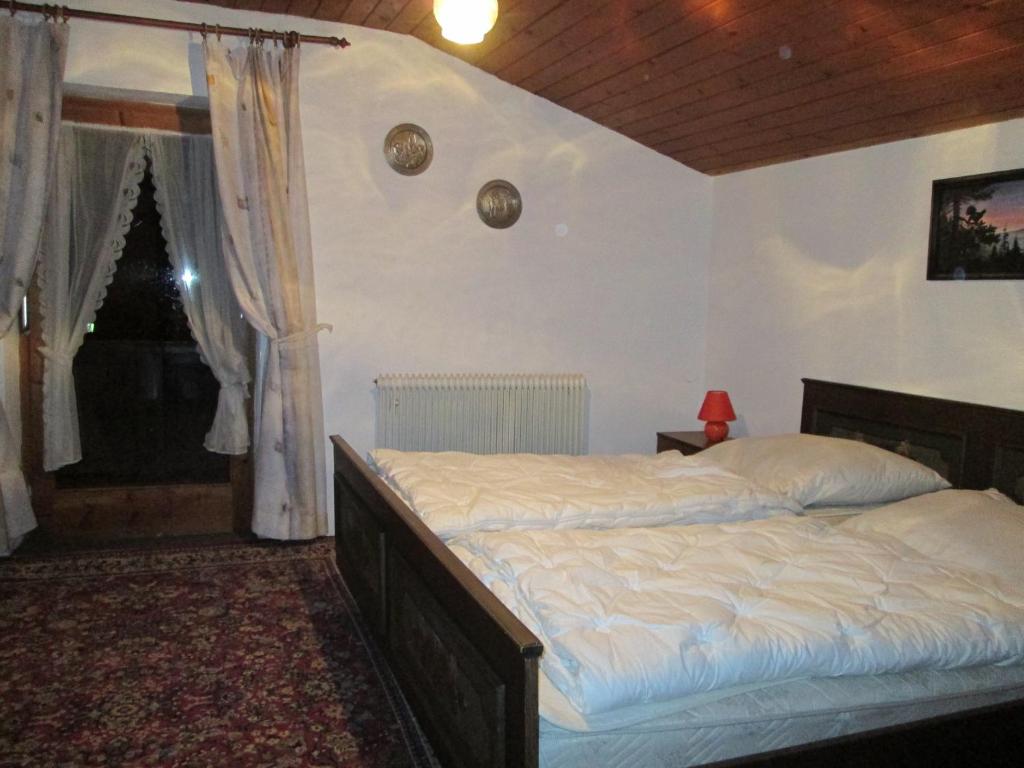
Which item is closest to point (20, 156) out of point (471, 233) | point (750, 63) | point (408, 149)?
point (408, 149)

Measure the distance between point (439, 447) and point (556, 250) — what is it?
4.19 feet

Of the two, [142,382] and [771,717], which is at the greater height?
[142,382]

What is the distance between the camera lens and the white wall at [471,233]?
160 inches

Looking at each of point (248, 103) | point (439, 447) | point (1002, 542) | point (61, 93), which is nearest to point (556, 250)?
point (439, 447)

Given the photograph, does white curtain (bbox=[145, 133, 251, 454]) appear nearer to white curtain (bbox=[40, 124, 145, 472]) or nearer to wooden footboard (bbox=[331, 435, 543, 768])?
white curtain (bbox=[40, 124, 145, 472])

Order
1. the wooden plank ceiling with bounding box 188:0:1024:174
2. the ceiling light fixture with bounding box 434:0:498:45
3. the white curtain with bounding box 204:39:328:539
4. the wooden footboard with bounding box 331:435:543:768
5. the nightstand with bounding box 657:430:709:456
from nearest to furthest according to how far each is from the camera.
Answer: the wooden footboard with bounding box 331:435:543:768
the ceiling light fixture with bounding box 434:0:498:45
the wooden plank ceiling with bounding box 188:0:1024:174
the white curtain with bounding box 204:39:328:539
the nightstand with bounding box 657:430:709:456

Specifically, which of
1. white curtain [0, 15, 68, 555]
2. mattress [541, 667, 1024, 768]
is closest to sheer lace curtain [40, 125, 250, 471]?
white curtain [0, 15, 68, 555]

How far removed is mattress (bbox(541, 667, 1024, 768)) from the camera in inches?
65.1

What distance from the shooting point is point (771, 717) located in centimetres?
175

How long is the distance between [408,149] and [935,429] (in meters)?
2.80

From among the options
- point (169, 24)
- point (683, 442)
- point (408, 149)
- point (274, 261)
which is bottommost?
point (683, 442)

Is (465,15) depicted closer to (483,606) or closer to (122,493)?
(483,606)

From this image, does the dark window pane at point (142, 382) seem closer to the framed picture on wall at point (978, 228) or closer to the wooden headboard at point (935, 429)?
the wooden headboard at point (935, 429)

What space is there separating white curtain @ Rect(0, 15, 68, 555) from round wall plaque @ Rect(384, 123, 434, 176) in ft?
4.87
